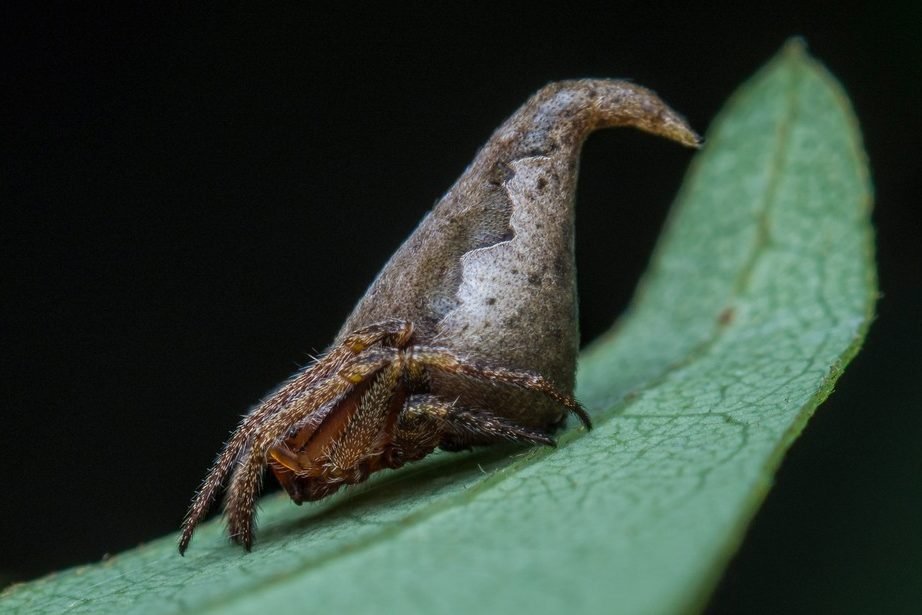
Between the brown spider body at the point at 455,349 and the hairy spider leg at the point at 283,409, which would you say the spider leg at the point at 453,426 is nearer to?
the brown spider body at the point at 455,349

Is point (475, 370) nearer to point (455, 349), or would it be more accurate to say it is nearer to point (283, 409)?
point (455, 349)

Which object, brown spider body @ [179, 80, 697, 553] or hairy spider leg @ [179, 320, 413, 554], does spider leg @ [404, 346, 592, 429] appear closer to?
brown spider body @ [179, 80, 697, 553]

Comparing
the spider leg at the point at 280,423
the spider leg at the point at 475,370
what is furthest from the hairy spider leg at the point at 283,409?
the spider leg at the point at 475,370

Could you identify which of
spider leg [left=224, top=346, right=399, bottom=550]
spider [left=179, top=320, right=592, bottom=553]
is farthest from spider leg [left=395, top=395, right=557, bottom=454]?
spider leg [left=224, top=346, right=399, bottom=550]

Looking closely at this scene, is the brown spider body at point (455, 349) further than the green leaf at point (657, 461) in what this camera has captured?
Yes

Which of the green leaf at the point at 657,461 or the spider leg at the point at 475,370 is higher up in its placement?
the spider leg at the point at 475,370

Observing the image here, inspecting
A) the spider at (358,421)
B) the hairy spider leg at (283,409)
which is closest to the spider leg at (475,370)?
the spider at (358,421)
